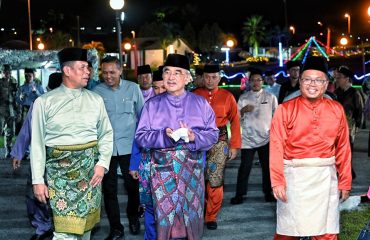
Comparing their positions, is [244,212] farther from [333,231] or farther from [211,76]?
[333,231]

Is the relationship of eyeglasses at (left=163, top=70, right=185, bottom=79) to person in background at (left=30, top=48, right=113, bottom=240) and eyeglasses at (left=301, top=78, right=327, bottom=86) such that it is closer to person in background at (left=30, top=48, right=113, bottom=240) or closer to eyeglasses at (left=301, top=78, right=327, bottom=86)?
person in background at (left=30, top=48, right=113, bottom=240)

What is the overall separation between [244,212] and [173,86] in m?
3.38

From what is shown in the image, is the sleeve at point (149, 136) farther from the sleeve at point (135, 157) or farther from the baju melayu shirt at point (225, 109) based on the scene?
the baju melayu shirt at point (225, 109)

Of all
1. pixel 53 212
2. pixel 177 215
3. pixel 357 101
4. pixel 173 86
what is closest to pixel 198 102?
pixel 173 86

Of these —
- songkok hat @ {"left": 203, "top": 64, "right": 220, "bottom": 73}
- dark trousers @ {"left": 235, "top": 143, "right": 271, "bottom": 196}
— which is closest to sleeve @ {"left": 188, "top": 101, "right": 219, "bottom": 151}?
songkok hat @ {"left": 203, "top": 64, "right": 220, "bottom": 73}

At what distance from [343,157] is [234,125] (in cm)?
273

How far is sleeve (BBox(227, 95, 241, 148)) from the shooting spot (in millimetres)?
7860

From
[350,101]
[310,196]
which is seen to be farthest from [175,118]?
[350,101]

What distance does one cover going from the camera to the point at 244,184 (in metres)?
9.09

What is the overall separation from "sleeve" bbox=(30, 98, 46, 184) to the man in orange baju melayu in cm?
279

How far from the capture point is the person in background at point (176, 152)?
541 centimetres

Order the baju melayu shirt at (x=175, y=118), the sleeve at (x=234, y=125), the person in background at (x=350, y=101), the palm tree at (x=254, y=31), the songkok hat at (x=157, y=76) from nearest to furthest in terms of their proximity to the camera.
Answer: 1. the baju melayu shirt at (x=175, y=118)
2. the sleeve at (x=234, y=125)
3. the songkok hat at (x=157, y=76)
4. the person in background at (x=350, y=101)
5. the palm tree at (x=254, y=31)

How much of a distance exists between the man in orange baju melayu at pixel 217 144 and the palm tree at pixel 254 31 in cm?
10969

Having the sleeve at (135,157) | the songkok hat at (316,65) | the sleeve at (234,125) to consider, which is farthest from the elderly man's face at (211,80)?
the songkok hat at (316,65)
